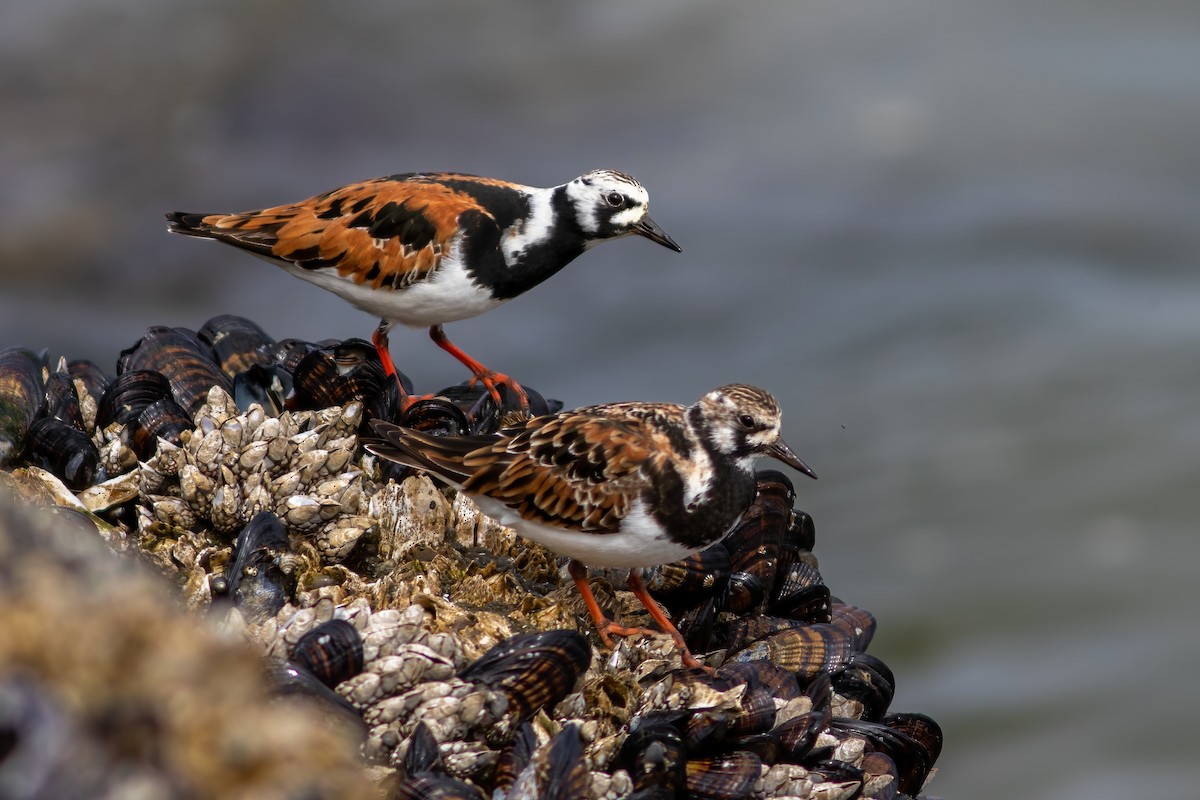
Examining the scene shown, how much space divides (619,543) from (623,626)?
364 millimetres

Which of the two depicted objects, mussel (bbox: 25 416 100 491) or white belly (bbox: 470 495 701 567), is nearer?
white belly (bbox: 470 495 701 567)

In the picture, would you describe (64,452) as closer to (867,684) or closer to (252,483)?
(252,483)

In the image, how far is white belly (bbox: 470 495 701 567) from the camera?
141 inches

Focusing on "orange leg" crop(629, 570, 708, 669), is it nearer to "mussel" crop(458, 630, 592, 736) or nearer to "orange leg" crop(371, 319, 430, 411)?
"mussel" crop(458, 630, 592, 736)

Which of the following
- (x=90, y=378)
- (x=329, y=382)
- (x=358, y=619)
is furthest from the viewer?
(x=90, y=378)

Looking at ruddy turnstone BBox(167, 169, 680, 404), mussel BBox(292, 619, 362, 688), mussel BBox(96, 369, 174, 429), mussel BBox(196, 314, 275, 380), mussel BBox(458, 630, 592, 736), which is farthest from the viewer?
ruddy turnstone BBox(167, 169, 680, 404)

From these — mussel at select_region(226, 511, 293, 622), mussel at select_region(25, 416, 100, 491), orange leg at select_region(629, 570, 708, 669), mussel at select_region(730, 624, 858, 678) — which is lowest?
mussel at select_region(25, 416, 100, 491)

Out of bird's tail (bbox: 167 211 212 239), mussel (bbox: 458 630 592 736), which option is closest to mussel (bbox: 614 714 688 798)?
mussel (bbox: 458 630 592 736)

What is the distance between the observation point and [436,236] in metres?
4.92

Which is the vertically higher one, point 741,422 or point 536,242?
point 536,242

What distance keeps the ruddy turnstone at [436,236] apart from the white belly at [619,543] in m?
1.25

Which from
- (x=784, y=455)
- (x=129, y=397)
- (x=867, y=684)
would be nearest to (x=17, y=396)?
(x=129, y=397)

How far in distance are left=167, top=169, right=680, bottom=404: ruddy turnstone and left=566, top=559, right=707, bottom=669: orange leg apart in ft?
3.92

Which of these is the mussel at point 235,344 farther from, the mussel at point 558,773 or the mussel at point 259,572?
the mussel at point 558,773
